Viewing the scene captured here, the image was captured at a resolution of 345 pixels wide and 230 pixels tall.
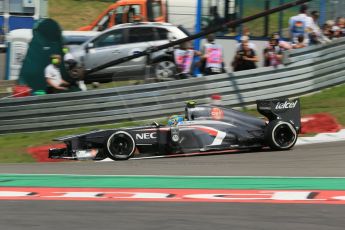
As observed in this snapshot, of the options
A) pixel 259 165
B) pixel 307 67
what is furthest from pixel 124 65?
pixel 259 165

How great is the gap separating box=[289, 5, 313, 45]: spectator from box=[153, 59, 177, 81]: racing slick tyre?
2886 millimetres

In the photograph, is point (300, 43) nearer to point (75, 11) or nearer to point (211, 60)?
point (211, 60)

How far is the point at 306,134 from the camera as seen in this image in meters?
12.3

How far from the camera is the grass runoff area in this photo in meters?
11.7

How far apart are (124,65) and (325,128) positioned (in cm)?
570

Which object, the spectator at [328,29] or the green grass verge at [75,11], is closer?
the spectator at [328,29]

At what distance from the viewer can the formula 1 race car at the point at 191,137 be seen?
1057cm

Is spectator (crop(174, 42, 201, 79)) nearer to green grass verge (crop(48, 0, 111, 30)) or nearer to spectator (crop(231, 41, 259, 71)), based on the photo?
spectator (crop(231, 41, 259, 71))

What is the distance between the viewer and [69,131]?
12914mm

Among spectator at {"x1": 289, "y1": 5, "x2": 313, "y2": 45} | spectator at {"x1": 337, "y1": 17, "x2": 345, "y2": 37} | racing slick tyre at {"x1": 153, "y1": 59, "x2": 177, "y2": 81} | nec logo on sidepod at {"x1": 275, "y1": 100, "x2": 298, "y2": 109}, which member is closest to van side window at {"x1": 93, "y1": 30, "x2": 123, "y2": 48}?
racing slick tyre at {"x1": 153, "y1": 59, "x2": 177, "y2": 81}

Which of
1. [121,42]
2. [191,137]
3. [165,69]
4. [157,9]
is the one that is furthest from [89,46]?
[191,137]

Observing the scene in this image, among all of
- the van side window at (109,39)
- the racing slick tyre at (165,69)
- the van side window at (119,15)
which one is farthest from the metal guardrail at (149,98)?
the van side window at (119,15)

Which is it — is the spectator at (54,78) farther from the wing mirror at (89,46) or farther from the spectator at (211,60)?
the spectator at (211,60)

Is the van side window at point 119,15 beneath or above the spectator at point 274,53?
above
